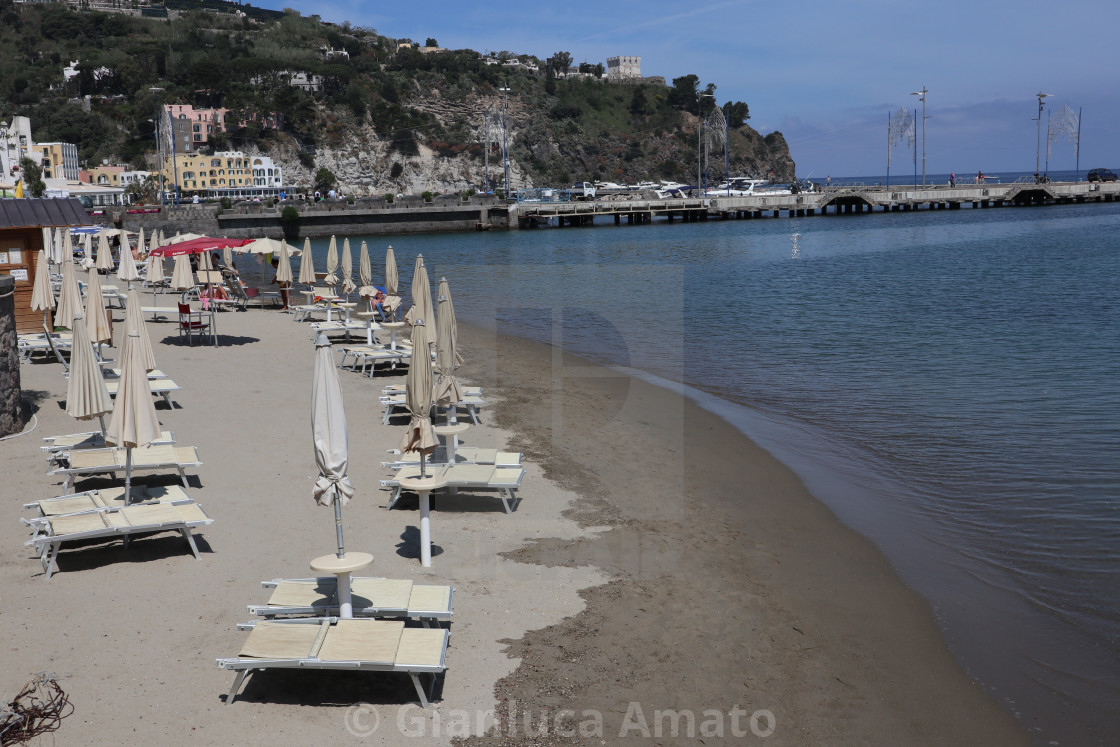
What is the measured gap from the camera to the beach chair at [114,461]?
29.4 ft

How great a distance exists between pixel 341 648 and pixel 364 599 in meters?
0.73

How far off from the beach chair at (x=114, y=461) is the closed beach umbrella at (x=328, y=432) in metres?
3.57

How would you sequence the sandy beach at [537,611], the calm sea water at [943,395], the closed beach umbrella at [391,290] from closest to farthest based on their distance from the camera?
the sandy beach at [537,611] < the calm sea water at [943,395] < the closed beach umbrella at [391,290]

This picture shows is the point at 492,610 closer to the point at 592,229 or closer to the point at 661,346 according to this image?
the point at 661,346

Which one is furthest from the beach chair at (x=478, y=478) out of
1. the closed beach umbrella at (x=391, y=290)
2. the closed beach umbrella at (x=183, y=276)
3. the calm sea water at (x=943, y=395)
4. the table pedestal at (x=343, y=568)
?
the closed beach umbrella at (x=183, y=276)

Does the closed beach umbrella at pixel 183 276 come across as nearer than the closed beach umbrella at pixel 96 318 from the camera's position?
No

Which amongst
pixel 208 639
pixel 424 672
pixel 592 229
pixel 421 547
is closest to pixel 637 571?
pixel 421 547

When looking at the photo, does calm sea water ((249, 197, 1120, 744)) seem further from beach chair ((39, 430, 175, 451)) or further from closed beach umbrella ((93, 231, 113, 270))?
closed beach umbrella ((93, 231, 113, 270))

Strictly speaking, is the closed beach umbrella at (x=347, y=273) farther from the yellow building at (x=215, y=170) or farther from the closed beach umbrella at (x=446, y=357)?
the yellow building at (x=215, y=170)

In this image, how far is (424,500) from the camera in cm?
725

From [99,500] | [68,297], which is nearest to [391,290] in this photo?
[68,297]

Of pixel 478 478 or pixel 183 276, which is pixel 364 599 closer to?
pixel 478 478

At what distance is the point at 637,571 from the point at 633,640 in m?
1.32

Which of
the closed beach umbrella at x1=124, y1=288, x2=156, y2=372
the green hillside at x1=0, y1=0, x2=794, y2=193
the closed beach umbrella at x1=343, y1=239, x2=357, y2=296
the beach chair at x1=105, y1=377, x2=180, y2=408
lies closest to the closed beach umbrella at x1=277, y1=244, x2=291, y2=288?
the closed beach umbrella at x1=343, y1=239, x2=357, y2=296
